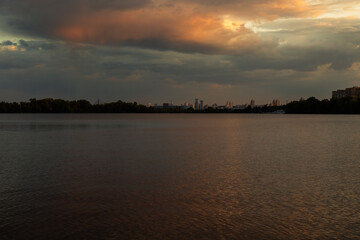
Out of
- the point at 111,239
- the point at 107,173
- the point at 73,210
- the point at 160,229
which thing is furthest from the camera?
the point at 107,173

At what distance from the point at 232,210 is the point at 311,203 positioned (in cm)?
389

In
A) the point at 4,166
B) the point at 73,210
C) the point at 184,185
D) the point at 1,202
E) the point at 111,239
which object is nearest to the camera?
the point at 111,239

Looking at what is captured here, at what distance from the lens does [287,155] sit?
32156mm

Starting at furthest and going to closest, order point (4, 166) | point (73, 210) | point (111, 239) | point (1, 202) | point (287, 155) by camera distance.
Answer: point (287, 155)
point (4, 166)
point (1, 202)
point (73, 210)
point (111, 239)

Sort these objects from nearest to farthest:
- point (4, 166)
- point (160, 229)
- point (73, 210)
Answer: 1. point (160, 229)
2. point (73, 210)
3. point (4, 166)

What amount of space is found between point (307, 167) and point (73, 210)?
695 inches

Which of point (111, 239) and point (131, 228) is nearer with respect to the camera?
point (111, 239)

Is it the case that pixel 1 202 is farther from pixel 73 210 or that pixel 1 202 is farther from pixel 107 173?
pixel 107 173

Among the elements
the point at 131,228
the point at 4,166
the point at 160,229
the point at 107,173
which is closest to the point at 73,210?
the point at 131,228

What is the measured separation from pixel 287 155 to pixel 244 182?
13791 millimetres

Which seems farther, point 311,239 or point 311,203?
point 311,203

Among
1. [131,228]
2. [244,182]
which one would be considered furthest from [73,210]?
[244,182]

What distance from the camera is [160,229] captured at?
1211 cm

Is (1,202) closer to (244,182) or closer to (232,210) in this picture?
(232,210)
